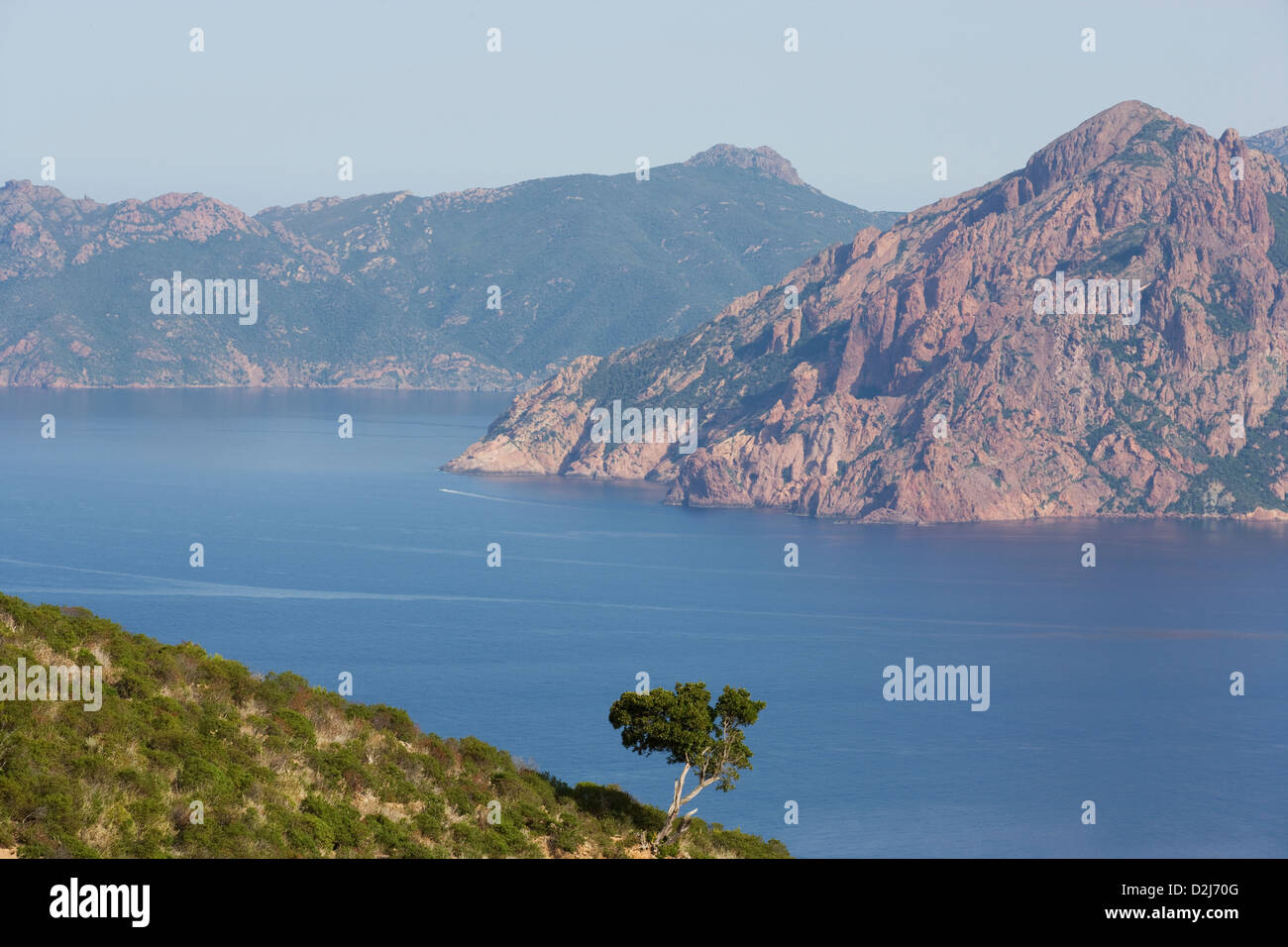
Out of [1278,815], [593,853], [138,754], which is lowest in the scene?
[1278,815]

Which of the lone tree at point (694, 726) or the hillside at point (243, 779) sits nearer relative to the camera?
the hillside at point (243, 779)

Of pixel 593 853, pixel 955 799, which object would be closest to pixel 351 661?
pixel 955 799
